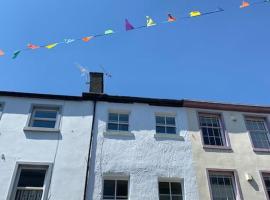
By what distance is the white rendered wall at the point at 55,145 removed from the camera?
12719mm

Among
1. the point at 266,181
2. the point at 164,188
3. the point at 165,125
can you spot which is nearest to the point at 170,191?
the point at 164,188

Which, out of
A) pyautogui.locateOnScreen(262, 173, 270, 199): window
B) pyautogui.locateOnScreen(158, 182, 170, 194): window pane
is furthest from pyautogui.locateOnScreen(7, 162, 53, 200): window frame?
pyautogui.locateOnScreen(262, 173, 270, 199): window

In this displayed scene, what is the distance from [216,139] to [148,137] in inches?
137

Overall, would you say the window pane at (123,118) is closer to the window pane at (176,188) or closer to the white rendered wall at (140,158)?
the white rendered wall at (140,158)

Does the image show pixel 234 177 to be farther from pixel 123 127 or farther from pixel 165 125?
pixel 123 127

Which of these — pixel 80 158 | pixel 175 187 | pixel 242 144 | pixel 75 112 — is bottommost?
pixel 175 187

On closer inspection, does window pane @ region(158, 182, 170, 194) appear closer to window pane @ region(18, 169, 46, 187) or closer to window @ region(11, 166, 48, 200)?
window @ region(11, 166, 48, 200)

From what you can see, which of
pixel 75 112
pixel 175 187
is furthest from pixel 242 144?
pixel 75 112

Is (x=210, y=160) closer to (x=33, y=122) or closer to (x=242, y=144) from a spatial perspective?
(x=242, y=144)

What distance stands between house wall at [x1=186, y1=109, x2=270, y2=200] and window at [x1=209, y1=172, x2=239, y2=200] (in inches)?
12.6

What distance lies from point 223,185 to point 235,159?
1.45 meters

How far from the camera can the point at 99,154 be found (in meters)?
14.0

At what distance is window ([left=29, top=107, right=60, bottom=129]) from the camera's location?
14820mm

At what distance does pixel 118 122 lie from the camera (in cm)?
1548
